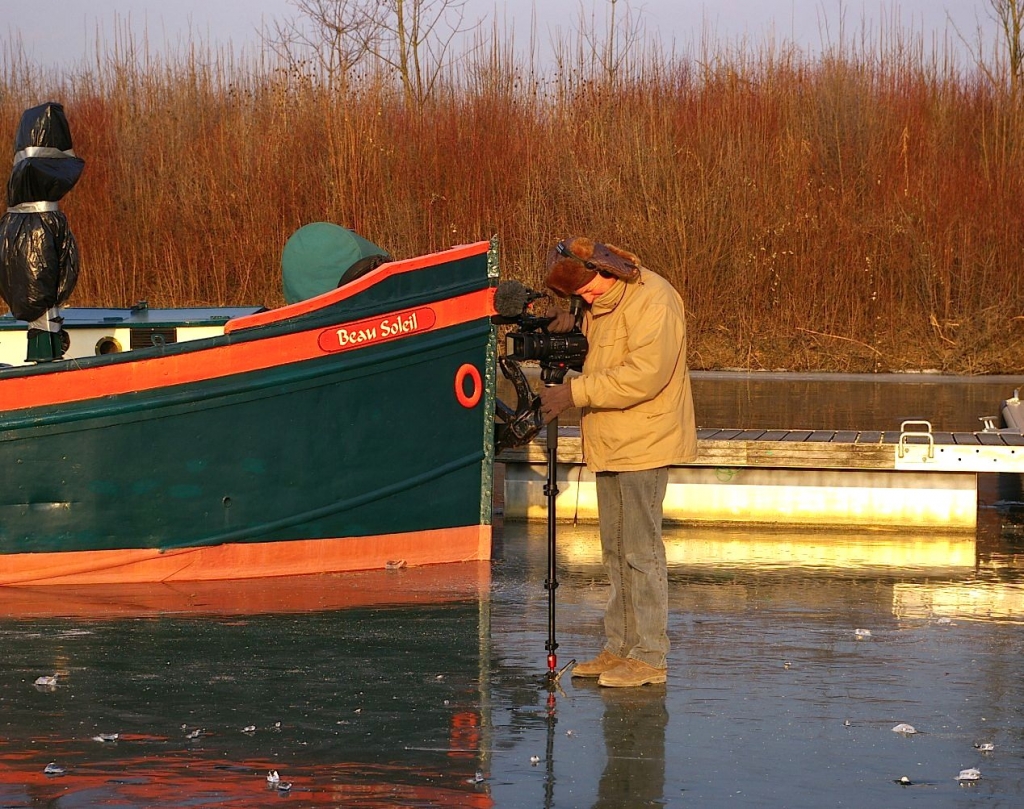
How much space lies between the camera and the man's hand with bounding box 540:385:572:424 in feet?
18.0

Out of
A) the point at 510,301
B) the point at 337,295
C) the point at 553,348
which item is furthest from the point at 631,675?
the point at 337,295

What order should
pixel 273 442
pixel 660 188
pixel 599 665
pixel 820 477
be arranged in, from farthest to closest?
pixel 660 188, pixel 820 477, pixel 273 442, pixel 599 665

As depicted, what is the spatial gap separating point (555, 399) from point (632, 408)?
0.27 m

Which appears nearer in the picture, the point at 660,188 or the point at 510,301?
the point at 510,301

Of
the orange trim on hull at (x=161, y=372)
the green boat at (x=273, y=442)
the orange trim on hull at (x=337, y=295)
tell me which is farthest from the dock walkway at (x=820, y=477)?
the orange trim on hull at (x=161, y=372)

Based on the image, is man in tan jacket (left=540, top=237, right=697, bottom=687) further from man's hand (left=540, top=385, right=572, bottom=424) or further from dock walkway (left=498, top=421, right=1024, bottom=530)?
dock walkway (left=498, top=421, right=1024, bottom=530)

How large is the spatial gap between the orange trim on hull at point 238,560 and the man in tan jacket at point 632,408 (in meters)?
2.67

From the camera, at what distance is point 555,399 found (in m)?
5.50

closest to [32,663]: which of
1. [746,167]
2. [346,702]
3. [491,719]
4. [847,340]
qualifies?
[346,702]

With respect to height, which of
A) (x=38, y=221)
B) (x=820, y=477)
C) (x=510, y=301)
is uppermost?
(x=38, y=221)

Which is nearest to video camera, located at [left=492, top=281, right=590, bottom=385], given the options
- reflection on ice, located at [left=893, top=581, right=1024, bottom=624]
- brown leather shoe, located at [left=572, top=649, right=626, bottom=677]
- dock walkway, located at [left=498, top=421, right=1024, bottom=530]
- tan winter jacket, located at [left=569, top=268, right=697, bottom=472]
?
tan winter jacket, located at [left=569, top=268, right=697, bottom=472]

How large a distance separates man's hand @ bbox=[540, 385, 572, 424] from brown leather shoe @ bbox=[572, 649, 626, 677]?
879 millimetres

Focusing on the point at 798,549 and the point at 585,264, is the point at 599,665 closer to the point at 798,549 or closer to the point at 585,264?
the point at 585,264

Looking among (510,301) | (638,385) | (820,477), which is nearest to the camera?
(638,385)
